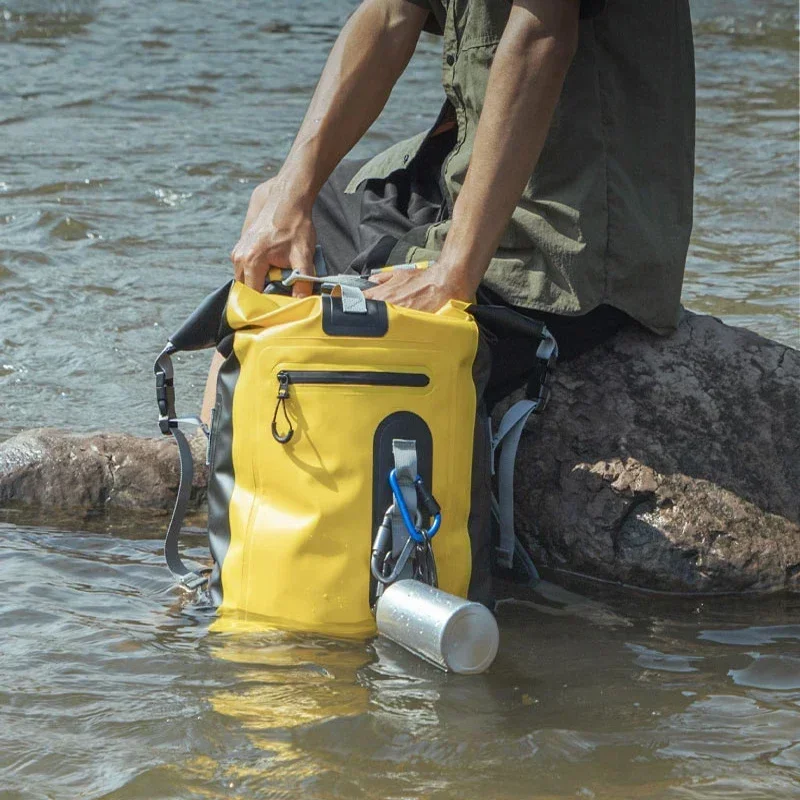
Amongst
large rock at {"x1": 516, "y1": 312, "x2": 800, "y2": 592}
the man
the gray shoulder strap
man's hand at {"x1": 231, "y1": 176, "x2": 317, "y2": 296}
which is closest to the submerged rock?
large rock at {"x1": 516, "y1": 312, "x2": 800, "y2": 592}

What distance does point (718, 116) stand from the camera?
920cm

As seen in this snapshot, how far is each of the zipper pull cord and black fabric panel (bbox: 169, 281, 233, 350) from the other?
0.88 ft

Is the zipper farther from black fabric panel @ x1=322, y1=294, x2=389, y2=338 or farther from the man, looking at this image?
the man

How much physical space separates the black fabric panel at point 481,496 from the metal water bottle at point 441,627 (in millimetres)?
299

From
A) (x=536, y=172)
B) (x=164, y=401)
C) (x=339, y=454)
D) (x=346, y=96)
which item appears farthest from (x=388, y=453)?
(x=346, y=96)

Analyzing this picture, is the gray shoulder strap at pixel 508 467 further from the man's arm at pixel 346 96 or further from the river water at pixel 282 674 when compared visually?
the man's arm at pixel 346 96

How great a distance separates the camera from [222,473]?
8.98 feet

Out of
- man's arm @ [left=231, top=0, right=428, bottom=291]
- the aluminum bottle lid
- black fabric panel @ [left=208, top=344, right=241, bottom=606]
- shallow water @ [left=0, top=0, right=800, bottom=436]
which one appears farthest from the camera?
shallow water @ [left=0, top=0, right=800, bottom=436]

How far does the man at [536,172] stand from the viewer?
9.17 feet

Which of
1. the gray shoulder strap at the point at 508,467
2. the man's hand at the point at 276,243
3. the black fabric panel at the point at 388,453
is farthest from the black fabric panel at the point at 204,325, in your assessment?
the gray shoulder strap at the point at 508,467

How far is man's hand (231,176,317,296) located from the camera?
3.15m

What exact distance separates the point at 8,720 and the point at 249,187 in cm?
520

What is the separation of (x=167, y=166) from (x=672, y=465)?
5.00 meters

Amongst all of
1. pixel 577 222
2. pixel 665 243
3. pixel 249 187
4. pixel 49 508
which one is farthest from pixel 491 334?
pixel 249 187
